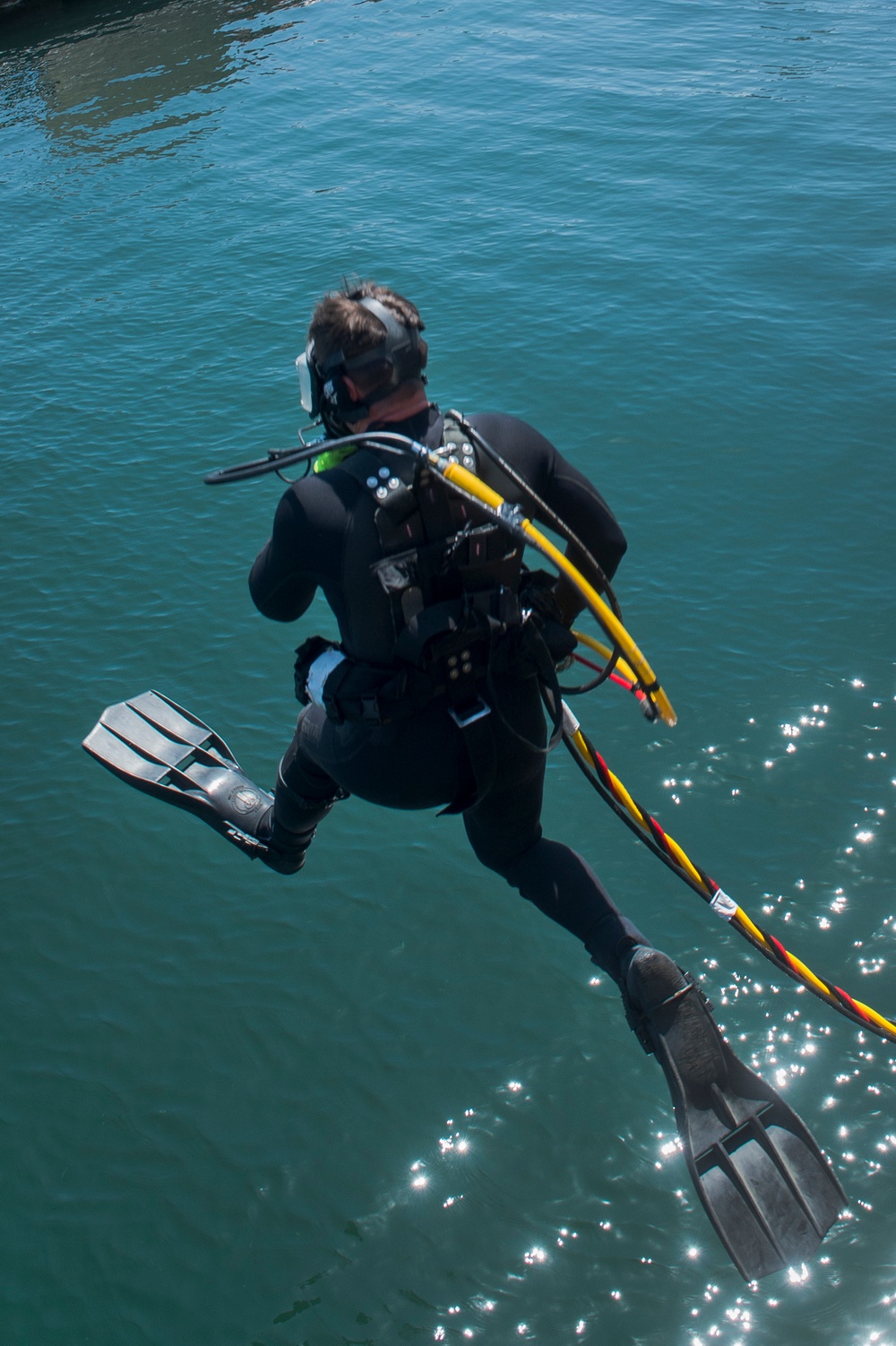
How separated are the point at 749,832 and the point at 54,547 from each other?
6.56m

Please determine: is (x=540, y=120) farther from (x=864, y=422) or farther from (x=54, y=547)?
(x=54, y=547)

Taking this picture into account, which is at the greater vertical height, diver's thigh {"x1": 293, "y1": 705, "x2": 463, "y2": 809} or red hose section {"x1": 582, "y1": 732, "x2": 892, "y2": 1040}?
diver's thigh {"x1": 293, "y1": 705, "x2": 463, "y2": 809}

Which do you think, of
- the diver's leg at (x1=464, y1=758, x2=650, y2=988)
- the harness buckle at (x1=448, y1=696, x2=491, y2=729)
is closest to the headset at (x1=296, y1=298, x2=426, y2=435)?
the harness buckle at (x1=448, y1=696, x2=491, y2=729)

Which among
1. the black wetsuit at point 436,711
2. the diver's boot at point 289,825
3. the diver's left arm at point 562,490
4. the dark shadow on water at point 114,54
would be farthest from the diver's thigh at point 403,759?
the dark shadow on water at point 114,54

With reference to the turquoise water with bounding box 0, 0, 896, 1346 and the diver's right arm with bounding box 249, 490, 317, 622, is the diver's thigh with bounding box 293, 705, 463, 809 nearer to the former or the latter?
the diver's right arm with bounding box 249, 490, 317, 622

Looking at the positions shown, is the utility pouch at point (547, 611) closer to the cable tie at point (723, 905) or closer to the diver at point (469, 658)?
the diver at point (469, 658)

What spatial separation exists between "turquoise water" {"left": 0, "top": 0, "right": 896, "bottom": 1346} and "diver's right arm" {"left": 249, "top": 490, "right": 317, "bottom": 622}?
2.58m

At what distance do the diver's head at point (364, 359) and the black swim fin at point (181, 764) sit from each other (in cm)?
246

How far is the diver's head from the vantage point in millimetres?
3164

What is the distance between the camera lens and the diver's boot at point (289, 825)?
4.60 metres

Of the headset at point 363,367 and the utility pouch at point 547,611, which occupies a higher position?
the headset at point 363,367

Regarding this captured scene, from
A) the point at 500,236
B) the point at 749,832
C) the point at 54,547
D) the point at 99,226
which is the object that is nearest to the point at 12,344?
the point at 99,226

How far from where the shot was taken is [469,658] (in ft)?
11.3

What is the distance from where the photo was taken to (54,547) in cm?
934
